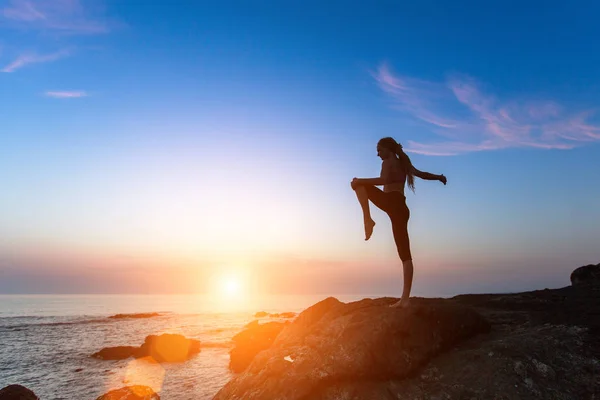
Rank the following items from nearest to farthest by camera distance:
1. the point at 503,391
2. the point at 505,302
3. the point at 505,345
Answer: the point at 503,391, the point at 505,345, the point at 505,302

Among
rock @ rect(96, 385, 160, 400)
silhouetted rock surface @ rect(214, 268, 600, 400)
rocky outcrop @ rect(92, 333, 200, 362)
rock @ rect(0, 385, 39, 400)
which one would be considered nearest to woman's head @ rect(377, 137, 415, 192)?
silhouetted rock surface @ rect(214, 268, 600, 400)

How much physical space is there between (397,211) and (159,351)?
3132 cm

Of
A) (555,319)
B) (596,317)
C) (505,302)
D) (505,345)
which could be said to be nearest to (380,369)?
(505,345)

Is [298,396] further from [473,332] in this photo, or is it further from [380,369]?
[473,332]

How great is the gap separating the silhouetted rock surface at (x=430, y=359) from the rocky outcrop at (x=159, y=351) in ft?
91.3

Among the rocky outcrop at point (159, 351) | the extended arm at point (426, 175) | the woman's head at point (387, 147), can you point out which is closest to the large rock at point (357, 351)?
the extended arm at point (426, 175)

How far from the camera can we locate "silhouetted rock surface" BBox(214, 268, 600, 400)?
19.7ft

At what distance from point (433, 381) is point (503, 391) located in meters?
1.10

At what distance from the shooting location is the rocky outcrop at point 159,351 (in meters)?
31.5

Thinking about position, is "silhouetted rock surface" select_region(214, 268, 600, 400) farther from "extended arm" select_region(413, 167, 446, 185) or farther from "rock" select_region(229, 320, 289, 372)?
"rock" select_region(229, 320, 289, 372)

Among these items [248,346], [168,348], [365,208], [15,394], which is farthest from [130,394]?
[168,348]

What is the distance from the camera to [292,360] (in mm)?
6926

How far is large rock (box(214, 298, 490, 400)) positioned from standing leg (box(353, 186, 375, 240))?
1800 millimetres

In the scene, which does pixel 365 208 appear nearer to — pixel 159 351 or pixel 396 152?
pixel 396 152
